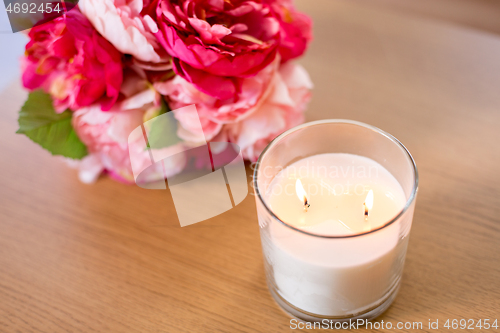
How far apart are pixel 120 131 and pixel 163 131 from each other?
4cm

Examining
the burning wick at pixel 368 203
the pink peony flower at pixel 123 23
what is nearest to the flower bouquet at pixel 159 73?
the pink peony flower at pixel 123 23

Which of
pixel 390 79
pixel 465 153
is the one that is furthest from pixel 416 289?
pixel 390 79

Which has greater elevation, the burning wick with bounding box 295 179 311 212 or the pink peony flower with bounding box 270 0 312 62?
the pink peony flower with bounding box 270 0 312 62

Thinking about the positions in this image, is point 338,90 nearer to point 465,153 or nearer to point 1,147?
point 465,153

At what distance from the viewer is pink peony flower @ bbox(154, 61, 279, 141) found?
15.1 inches

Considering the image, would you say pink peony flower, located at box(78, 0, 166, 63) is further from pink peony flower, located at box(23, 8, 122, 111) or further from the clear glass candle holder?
the clear glass candle holder

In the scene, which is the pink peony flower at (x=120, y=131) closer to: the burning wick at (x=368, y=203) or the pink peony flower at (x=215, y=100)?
the pink peony flower at (x=215, y=100)

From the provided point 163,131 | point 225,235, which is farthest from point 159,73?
point 225,235

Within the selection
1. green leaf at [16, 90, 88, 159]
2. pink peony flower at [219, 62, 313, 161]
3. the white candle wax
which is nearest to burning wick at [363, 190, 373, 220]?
the white candle wax

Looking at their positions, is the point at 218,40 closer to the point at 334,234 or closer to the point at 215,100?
the point at 215,100

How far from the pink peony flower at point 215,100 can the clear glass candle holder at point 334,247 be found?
0.06 metres

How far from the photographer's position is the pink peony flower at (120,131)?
1.26 feet

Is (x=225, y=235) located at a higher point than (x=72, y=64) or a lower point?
lower

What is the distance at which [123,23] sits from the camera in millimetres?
343
